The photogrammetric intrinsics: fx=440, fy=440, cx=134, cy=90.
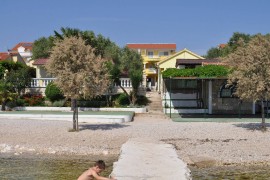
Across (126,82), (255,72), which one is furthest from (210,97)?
(255,72)

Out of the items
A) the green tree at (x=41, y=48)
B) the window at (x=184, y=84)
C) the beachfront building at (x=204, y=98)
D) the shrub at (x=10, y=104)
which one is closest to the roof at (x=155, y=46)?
the green tree at (x=41, y=48)

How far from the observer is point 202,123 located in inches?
1037

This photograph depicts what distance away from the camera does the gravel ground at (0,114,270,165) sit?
18172 mm

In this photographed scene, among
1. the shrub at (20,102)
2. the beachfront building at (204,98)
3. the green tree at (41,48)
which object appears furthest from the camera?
the green tree at (41,48)

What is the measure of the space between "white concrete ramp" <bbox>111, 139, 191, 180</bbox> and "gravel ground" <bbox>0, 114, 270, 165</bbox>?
1152 millimetres

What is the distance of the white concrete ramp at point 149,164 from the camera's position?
39.7ft

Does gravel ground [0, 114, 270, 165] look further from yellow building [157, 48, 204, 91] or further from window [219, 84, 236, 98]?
yellow building [157, 48, 204, 91]

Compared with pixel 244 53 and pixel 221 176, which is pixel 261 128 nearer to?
pixel 244 53

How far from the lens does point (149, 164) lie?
13961mm

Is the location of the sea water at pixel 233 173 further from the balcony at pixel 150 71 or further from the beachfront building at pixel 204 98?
the balcony at pixel 150 71

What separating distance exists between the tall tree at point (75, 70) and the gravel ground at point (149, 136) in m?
2.33

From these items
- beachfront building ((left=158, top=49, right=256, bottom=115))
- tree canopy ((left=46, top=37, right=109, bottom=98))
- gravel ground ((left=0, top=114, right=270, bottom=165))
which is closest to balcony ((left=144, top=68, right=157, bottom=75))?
beachfront building ((left=158, top=49, right=256, bottom=115))

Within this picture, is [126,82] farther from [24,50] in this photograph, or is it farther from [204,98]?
[24,50]

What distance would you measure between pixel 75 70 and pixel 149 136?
193 inches
